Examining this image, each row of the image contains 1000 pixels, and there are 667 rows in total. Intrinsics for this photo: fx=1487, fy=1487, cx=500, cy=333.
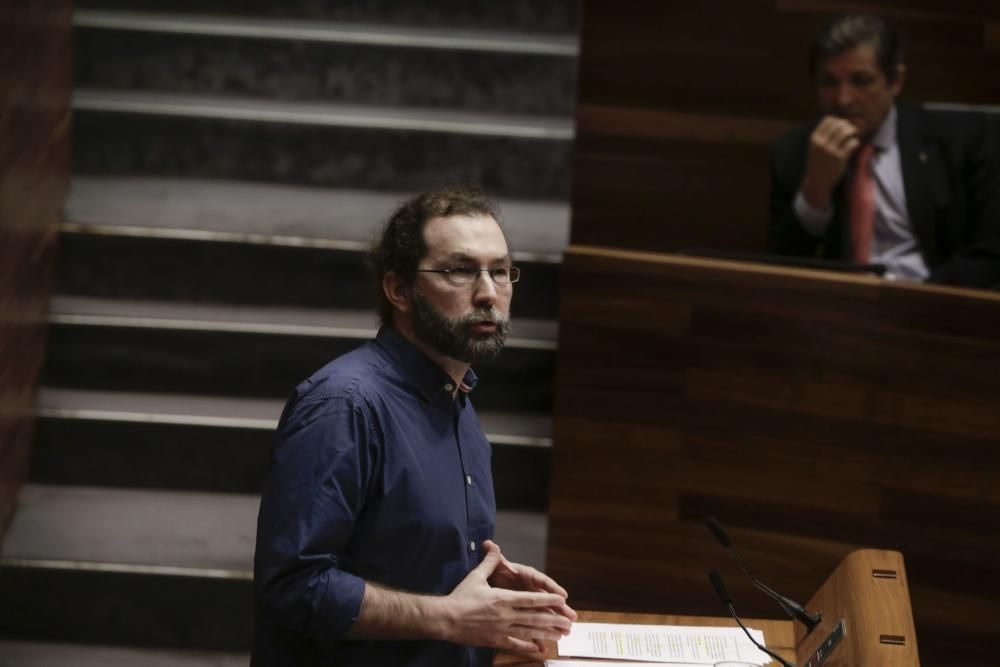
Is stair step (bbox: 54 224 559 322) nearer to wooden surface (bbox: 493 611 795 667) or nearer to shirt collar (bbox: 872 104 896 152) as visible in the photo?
shirt collar (bbox: 872 104 896 152)

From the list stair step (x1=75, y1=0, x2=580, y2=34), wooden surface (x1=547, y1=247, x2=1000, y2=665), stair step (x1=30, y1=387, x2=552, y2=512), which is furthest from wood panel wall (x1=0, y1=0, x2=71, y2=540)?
wooden surface (x1=547, y1=247, x2=1000, y2=665)

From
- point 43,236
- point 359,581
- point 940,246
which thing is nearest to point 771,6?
point 940,246

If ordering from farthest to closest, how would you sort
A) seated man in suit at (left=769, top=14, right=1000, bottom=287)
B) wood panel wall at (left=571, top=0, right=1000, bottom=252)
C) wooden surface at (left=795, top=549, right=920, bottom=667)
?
wood panel wall at (left=571, top=0, right=1000, bottom=252) < seated man in suit at (left=769, top=14, right=1000, bottom=287) < wooden surface at (left=795, top=549, right=920, bottom=667)

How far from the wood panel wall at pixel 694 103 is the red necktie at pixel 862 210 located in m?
0.45

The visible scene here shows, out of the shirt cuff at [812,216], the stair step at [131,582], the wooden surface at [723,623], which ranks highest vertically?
the shirt cuff at [812,216]

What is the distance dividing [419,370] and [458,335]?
49 millimetres

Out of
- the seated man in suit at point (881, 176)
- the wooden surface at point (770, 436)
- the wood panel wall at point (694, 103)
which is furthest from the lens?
the wood panel wall at point (694, 103)

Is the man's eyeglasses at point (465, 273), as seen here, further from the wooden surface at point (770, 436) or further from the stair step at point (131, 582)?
the stair step at point (131, 582)

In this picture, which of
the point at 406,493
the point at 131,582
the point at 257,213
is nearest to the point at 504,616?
the point at 406,493

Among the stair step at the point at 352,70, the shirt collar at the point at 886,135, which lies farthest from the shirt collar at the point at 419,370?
the stair step at the point at 352,70

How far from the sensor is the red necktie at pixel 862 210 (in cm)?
227

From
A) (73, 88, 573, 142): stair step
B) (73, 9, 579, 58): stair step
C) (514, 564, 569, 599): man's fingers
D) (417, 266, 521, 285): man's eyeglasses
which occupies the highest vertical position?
(73, 9, 579, 58): stair step

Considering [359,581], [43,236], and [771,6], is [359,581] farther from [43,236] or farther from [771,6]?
[771,6]

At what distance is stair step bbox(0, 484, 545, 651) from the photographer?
84.2 inches
